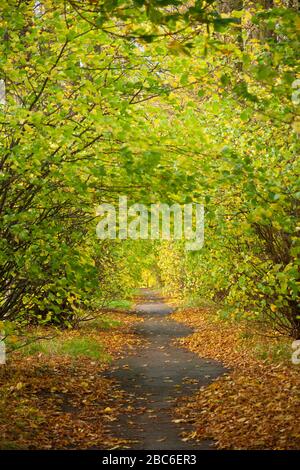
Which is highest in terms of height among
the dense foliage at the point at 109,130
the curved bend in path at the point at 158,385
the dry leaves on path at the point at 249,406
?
the dense foliage at the point at 109,130

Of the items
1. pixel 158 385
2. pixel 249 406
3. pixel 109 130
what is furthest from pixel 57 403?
pixel 109 130

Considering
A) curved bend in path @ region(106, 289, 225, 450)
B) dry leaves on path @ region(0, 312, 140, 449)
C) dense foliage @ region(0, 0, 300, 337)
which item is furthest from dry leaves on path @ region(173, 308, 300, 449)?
dense foliage @ region(0, 0, 300, 337)

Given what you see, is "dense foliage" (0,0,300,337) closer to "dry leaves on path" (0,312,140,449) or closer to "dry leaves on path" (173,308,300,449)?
Answer: "dry leaves on path" (173,308,300,449)

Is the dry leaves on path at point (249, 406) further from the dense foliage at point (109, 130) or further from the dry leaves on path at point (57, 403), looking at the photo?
the dense foliage at point (109, 130)

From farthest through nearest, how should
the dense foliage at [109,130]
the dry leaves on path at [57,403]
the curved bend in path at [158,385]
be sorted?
the curved bend in path at [158,385], the dry leaves on path at [57,403], the dense foliage at [109,130]

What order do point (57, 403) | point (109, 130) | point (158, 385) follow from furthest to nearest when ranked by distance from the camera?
point (158, 385)
point (57, 403)
point (109, 130)

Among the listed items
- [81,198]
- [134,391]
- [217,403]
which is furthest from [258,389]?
[81,198]

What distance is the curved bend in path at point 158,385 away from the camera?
758 cm

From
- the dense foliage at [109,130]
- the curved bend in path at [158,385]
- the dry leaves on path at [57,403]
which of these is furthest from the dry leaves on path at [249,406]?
the dense foliage at [109,130]

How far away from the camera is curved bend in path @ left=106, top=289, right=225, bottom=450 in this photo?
24.9 feet

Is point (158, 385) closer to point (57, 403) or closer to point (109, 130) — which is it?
point (57, 403)

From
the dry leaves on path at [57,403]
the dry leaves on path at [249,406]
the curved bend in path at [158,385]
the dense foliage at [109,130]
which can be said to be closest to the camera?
the dense foliage at [109,130]

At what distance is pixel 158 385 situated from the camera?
36.6ft
